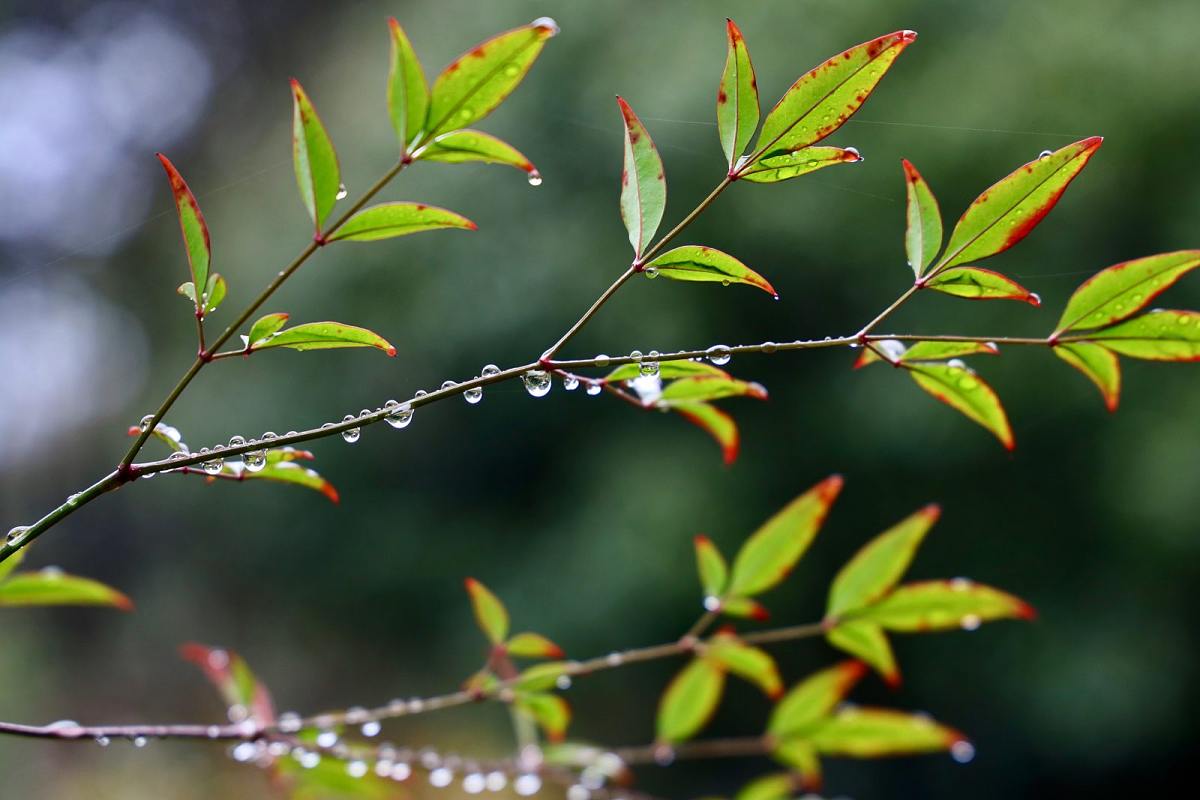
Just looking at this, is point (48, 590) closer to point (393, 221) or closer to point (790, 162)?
point (393, 221)

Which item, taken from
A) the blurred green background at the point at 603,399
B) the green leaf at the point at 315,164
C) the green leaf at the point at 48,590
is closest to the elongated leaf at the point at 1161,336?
the green leaf at the point at 315,164

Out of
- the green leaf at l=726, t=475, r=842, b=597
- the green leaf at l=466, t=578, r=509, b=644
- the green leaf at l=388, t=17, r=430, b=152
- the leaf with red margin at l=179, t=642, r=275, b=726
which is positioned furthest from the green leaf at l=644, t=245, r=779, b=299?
the leaf with red margin at l=179, t=642, r=275, b=726

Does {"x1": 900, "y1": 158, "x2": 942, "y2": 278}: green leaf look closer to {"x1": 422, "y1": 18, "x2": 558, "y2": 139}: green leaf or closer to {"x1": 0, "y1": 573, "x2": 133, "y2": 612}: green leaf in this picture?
{"x1": 422, "y1": 18, "x2": 558, "y2": 139}: green leaf

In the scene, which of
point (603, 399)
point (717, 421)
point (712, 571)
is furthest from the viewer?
point (603, 399)

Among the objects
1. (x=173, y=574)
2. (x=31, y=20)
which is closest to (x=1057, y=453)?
(x=173, y=574)

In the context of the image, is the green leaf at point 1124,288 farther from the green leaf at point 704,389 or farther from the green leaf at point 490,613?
the green leaf at point 490,613

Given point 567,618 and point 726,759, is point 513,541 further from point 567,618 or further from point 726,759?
point 726,759

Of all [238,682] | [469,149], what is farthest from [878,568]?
[238,682]
